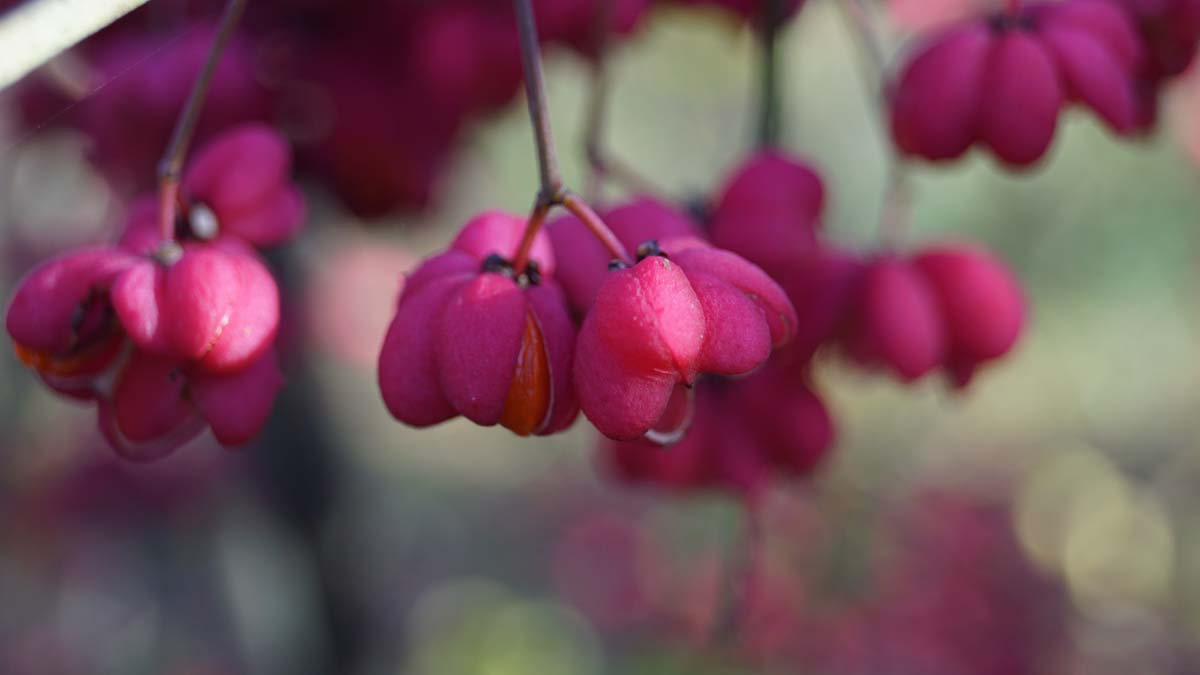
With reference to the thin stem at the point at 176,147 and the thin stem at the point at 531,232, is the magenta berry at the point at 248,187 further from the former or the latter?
the thin stem at the point at 531,232

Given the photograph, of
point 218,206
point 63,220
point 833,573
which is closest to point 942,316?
point 218,206

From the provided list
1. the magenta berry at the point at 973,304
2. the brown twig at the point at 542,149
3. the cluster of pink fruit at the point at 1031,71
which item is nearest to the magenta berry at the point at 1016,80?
the cluster of pink fruit at the point at 1031,71

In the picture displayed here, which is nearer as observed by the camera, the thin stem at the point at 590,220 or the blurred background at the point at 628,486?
the thin stem at the point at 590,220

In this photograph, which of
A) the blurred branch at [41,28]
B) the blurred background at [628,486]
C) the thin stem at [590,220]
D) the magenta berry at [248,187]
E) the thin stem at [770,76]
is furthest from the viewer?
the blurred background at [628,486]

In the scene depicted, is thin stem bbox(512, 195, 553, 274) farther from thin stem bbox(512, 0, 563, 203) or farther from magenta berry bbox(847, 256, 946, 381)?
magenta berry bbox(847, 256, 946, 381)

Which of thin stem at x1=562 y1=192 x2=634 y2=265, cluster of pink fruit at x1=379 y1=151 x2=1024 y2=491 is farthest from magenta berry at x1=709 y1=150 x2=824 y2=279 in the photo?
thin stem at x1=562 y1=192 x2=634 y2=265
